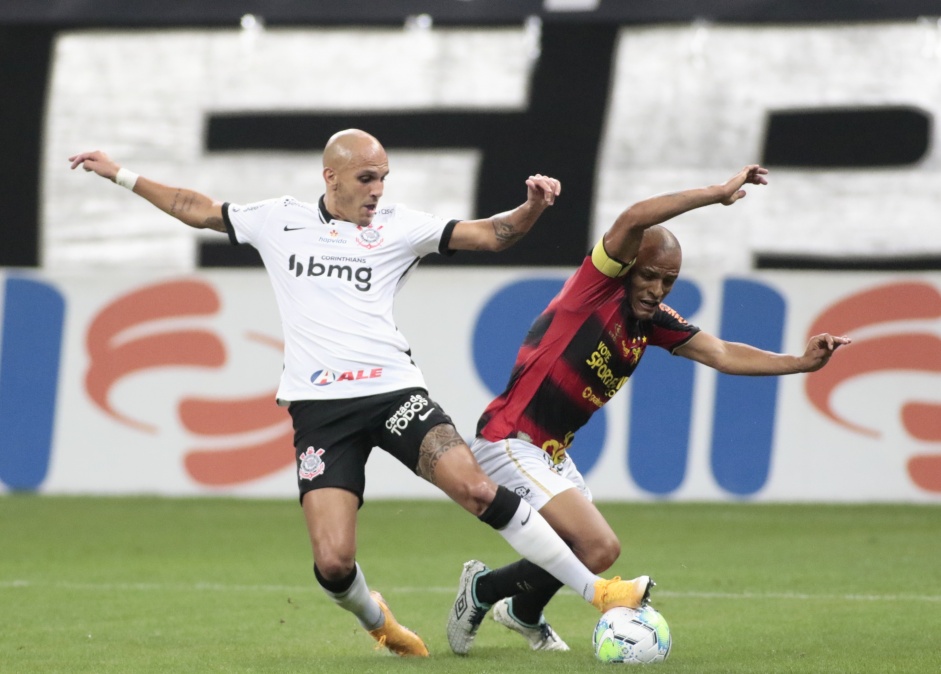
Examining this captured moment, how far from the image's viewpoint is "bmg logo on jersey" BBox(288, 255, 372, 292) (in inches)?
270

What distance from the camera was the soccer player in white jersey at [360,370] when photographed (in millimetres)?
6465

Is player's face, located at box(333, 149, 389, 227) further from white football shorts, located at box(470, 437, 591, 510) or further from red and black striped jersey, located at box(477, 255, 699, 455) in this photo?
white football shorts, located at box(470, 437, 591, 510)

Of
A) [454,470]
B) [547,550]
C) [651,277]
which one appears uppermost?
[651,277]

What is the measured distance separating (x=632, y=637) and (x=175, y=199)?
2991 mm

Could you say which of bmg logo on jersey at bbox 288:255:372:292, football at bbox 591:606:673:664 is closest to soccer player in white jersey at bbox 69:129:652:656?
bmg logo on jersey at bbox 288:255:372:292

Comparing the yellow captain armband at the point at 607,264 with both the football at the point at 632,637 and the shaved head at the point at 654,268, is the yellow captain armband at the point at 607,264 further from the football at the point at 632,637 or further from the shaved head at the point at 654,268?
the football at the point at 632,637

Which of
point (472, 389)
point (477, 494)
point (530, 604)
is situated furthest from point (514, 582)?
point (472, 389)

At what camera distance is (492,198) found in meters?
17.0

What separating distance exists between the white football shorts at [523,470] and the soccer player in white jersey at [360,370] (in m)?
0.41

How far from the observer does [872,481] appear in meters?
15.0

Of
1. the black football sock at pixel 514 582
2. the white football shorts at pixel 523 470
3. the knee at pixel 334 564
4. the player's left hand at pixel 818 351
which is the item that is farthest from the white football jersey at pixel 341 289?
the player's left hand at pixel 818 351

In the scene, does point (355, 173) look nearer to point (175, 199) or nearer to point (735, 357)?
point (175, 199)

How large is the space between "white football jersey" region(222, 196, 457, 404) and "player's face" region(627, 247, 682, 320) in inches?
34.7

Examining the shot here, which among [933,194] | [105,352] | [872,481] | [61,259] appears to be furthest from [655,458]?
[61,259]
